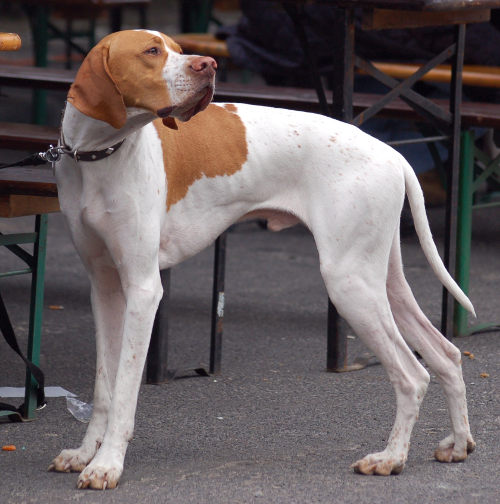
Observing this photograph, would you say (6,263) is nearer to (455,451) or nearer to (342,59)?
(342,59)

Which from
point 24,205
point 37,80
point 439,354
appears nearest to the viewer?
point 439,354

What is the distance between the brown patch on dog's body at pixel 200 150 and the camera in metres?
3.62

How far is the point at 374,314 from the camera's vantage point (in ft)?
12.0

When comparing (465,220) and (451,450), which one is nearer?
(451,450)

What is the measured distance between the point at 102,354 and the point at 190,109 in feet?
3.06

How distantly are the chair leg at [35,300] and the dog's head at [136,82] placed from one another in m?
1.07

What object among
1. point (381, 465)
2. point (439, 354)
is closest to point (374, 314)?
point (439, 354)

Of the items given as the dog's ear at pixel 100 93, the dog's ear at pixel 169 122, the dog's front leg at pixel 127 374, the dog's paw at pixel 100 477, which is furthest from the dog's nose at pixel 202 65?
the dog's paw at pixel 100 477

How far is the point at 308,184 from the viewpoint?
145 inches

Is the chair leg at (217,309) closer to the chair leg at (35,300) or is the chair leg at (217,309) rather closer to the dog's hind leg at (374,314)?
the chair leg at (35,300)

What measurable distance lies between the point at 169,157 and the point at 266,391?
1506 mm

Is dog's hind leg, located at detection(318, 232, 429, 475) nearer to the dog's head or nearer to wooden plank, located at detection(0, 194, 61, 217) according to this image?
the dog's head

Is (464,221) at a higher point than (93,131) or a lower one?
lower

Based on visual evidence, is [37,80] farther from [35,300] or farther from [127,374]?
[127,374]
